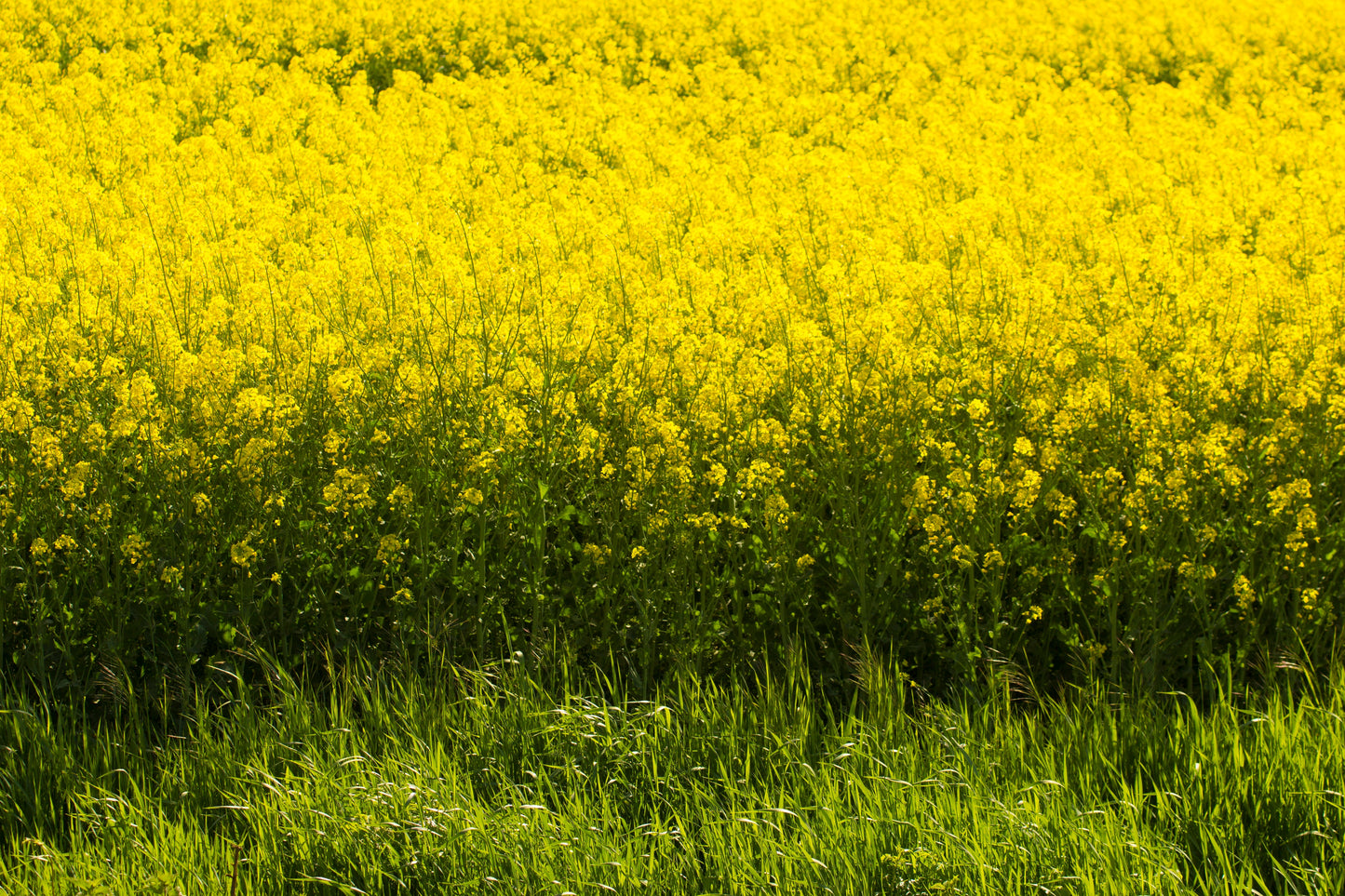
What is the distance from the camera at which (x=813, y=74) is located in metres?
13.4

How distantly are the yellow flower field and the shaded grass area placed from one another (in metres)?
0.33

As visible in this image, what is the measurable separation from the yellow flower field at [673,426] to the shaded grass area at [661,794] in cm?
33

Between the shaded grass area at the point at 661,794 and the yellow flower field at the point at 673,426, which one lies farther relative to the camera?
the yellow flower field at the point at 673,426

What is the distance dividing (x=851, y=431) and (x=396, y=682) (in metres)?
1.71

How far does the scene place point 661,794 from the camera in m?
3.12

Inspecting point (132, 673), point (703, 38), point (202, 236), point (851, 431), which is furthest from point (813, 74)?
point (132, 673)

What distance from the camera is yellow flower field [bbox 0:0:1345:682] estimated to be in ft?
12.6

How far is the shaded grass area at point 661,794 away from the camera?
2701 millimetres

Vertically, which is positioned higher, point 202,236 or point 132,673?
point 202,236

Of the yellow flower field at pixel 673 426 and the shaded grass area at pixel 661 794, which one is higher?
the yellow flower field at pixel 673 426

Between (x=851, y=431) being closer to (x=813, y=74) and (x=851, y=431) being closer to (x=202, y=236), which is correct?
(x=202, y=236)

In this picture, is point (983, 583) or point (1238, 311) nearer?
point (983, 583)

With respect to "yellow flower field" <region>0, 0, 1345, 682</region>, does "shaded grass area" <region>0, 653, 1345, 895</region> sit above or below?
below

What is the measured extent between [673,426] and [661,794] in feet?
4.30
